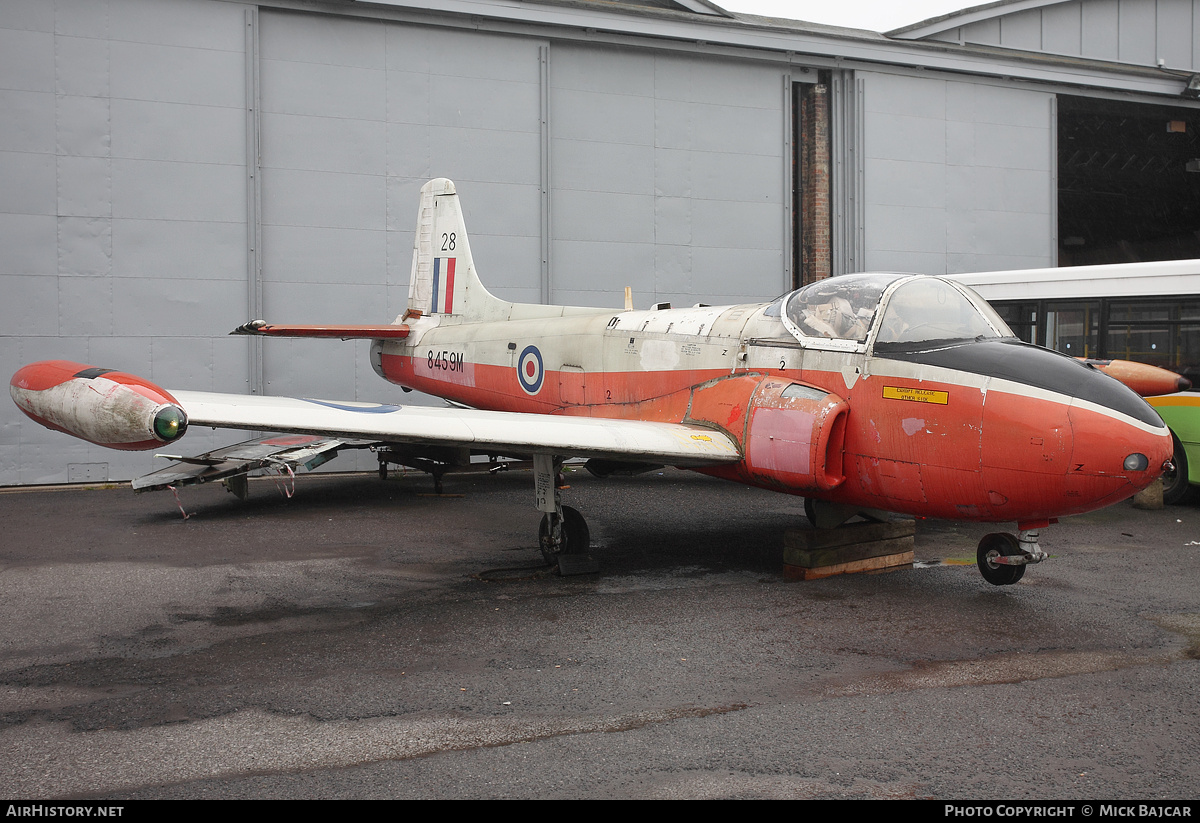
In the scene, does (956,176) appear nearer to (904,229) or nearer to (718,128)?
(904,229)

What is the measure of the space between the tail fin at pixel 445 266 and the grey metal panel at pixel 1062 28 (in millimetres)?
14558

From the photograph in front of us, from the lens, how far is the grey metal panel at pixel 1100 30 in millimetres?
19047

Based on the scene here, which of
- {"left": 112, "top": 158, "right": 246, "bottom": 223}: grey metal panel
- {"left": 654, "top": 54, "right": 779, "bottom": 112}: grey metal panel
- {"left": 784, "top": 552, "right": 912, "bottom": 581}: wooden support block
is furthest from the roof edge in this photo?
{"left": 784, "top": 552, "right": 912, "bottom": 581}: wooden support block

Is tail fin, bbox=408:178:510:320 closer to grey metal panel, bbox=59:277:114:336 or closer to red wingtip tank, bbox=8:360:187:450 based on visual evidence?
grey metal panel, bbox=59:277:114:336

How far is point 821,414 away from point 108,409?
15.3 ft

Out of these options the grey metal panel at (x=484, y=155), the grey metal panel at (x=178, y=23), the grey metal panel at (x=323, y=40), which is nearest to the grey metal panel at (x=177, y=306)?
the grey metal panel at (x=484, y=155)

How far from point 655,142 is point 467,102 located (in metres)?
3.38

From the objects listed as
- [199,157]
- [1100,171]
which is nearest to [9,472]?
[199,157]

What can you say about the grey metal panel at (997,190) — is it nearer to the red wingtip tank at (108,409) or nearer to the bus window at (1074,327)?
the bus window at (1074,327)

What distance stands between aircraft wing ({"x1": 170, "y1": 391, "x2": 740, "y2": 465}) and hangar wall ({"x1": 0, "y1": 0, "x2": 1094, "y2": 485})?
7571 millimetres

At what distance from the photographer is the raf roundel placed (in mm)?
9633

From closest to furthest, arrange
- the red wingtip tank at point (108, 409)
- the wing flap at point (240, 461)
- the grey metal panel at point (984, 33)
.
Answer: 1. the red wingtip tank at point (108, 409)
2. the wing flap at point (240, 461)
3. the grey metal panel at point (984, 33)

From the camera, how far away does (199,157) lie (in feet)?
43.3
